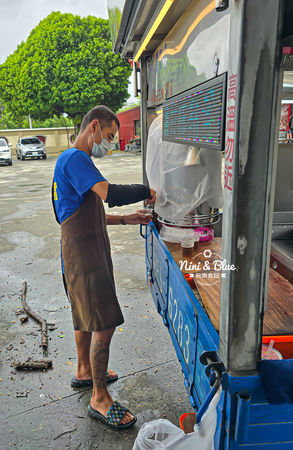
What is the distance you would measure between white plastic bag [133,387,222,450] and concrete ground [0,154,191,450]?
0.81 meters

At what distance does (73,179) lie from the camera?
7.16 feet

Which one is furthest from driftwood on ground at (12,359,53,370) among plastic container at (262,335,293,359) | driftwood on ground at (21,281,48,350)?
plastic container at (262,335,293,359)

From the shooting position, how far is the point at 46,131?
29328 millimetres

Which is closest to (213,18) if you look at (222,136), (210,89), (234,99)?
(210,89)

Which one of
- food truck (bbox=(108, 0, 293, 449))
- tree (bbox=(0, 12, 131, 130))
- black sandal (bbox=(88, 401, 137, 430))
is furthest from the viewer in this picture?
tree (bbox=(0, 12, 131, 130))

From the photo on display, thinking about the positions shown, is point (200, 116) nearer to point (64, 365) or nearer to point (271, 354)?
point (271, 354)

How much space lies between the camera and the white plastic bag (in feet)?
4.29

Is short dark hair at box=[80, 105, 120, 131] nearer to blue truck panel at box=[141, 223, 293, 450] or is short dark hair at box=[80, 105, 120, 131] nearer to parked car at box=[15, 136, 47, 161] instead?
blue truck panel at box=[141, 223, 293, 450]

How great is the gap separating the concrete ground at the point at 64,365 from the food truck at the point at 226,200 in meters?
0.59

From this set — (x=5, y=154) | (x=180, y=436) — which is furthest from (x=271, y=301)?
(x=5, y=154)

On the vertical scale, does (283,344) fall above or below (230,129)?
below

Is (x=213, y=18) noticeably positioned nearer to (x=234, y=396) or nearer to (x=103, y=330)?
(x=234, y=396)

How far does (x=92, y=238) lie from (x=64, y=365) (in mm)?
1461

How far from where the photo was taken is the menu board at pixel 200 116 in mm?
1396
